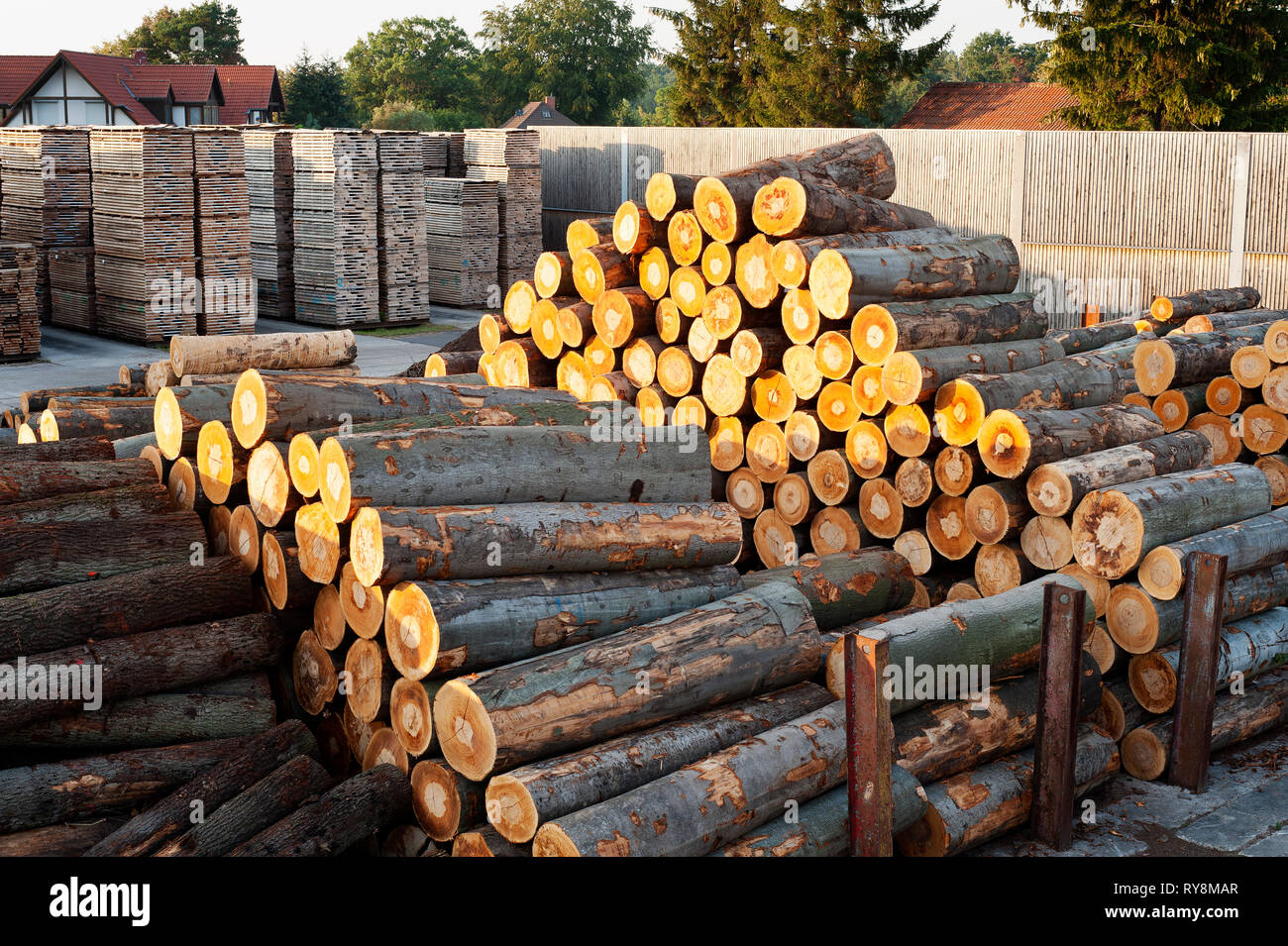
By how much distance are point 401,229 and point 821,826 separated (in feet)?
63.0

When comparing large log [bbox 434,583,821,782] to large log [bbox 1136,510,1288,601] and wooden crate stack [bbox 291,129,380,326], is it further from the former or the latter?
wooden crate stack [bbox 291,129,380,326]

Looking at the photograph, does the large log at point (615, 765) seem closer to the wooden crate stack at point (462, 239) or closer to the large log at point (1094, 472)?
the large log at point (1094, 472)

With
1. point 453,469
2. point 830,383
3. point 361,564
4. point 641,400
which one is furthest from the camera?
point 641,400

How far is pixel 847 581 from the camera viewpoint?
29.2ft

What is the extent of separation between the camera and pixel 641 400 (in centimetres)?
1085

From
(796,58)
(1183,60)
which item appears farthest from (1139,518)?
(796,58)

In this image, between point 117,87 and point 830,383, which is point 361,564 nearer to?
point 830,383

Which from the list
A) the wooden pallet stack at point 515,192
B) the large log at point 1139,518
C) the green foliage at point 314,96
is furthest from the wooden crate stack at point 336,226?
the green foliage at point 314,96

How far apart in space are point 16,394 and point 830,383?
42.0 feet

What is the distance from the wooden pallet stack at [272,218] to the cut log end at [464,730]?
63.3 ft

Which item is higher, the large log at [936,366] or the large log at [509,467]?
the large log at [936,366]

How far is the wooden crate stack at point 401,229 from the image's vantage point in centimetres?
2345

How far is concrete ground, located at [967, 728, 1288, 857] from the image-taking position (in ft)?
23.4
